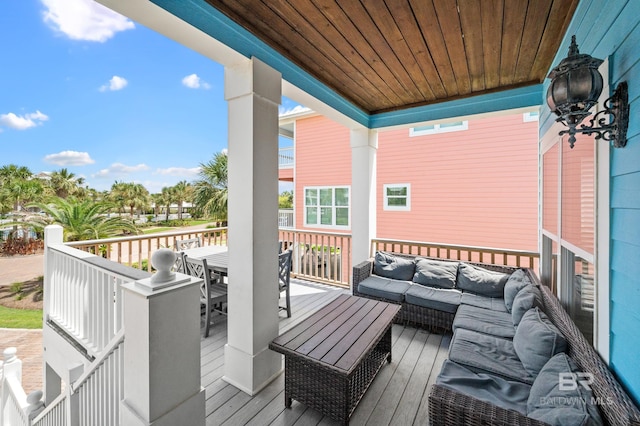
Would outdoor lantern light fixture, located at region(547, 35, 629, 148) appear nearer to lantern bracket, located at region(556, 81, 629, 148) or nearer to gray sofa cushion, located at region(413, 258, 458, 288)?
lantern bracket, located at region(556, 81, 629, 148)

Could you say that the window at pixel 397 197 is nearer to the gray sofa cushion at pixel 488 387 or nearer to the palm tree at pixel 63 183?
the gray sofa cushion at pixel 488 387

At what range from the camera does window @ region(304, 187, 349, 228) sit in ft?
26.8

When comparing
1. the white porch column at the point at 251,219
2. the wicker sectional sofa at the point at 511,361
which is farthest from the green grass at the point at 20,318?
the wicker sectional sofa at the point at 511,361

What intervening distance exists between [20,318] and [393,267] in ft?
28.5

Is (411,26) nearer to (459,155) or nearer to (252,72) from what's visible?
(252,72)

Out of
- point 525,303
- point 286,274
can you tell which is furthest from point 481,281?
point 286,274

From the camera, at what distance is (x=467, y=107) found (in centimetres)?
379

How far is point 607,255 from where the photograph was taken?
1385 millimetres

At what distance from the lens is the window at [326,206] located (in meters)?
8.16

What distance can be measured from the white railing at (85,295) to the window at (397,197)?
20.7 feet

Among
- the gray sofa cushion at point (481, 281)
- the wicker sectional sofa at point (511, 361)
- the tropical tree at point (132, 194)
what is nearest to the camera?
the wicker sectional sofa at point (511, 361)

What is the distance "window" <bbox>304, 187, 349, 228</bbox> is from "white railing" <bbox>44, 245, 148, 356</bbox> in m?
6.31

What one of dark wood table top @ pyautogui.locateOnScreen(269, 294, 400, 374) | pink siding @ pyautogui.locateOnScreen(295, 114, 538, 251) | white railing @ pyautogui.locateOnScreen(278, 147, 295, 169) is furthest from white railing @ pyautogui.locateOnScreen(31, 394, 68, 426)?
white railing @ pyautogui.locateOnScreen(278, 147, 295, 169)

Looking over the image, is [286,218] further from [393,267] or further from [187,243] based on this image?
[393,267]
